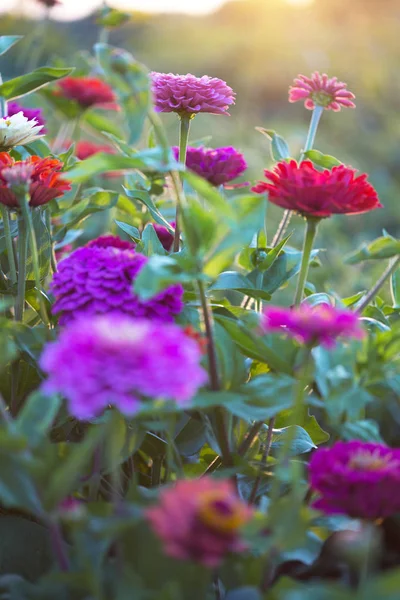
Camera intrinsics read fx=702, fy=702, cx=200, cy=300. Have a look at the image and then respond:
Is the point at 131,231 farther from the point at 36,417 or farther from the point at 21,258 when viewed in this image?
the point at 36,417

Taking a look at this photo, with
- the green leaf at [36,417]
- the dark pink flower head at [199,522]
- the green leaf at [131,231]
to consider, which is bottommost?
the green leaf at [131,231]

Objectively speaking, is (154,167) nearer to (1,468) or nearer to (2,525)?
(1,468)

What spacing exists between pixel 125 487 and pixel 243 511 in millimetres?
322

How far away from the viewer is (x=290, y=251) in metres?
0.82

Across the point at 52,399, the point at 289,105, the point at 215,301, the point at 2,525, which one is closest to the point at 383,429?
the point at 215,301

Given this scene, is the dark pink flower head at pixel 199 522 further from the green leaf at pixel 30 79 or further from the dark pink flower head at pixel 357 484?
the green leaf at pixel 30 79

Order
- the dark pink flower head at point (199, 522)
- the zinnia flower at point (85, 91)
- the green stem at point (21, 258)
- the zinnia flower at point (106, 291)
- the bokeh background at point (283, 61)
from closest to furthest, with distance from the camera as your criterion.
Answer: the dark pink flower head at point (199, 522), the zinnia flower at point (106, 291), the green stem at point (21, 258), the zinnia flower at point (85, 91), the bokeh background at point (283, 61)

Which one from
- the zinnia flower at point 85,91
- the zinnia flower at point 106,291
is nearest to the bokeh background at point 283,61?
the zinnia flower at point 85,91

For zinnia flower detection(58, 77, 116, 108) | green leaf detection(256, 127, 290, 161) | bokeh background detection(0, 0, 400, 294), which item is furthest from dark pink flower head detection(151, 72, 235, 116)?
bokeh background detection(0, 0, 400, 294)

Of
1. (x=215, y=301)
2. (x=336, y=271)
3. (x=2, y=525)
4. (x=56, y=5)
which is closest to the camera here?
(x=2, y=525)

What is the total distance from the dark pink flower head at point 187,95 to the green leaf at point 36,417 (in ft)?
1.19

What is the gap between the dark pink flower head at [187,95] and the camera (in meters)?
0.71

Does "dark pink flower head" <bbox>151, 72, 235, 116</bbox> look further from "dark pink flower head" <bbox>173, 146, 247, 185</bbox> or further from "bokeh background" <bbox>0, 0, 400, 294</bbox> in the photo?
"bokeh background" <bbox>0, 0, 400, 294</bbox>

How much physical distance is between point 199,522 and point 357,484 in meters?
0.12
